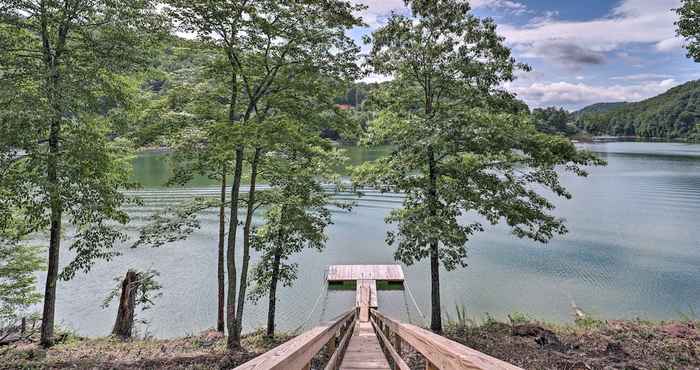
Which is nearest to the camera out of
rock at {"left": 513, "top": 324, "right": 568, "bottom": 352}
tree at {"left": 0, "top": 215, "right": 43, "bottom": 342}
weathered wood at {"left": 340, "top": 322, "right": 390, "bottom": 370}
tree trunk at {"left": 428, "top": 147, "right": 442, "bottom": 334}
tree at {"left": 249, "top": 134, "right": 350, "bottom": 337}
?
weathered wood at {"left": 340, "top": 322, "right": 390, "bottom": 370}

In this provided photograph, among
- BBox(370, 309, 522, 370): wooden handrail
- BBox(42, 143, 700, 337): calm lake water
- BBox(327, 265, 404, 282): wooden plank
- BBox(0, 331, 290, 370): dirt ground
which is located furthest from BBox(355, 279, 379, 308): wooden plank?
BBox(370, 309, 522, 370): wooden handrail

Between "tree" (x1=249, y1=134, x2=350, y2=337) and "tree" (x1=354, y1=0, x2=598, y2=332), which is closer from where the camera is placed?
"tree" (x1=354, y1=0, x2=598, y2=332)

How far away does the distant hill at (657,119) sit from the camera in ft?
295

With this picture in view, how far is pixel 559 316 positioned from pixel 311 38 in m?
10.9

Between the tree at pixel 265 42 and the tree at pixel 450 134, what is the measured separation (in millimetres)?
1506

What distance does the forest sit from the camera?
673 centimetres

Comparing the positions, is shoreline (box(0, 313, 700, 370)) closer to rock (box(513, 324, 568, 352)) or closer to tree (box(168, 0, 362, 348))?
rock (box(513, 324, 568, 352))

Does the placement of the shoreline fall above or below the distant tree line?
below

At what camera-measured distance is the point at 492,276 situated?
15.5m

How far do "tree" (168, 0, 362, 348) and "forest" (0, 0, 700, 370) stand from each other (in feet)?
0.11

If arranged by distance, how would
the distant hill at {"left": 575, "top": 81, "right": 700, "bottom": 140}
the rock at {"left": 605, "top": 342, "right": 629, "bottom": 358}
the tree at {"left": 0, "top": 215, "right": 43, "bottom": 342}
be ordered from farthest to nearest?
1. the distant hill at {"left": 575, "top": 81, "right": 700, "bottom": 140}
2. the tree at {"left": 0, "top": 215, "right": 43, "bottom": 342}
3. the rock at {"left": 605, "top": 342, "right": 629, "bottom": 358}

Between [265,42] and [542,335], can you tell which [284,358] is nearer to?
[265,42]

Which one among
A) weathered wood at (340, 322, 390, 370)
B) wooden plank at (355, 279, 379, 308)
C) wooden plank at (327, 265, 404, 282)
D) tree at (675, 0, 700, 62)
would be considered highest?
tree at (675, 0, 700, 62)

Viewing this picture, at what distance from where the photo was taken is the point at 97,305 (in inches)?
524
